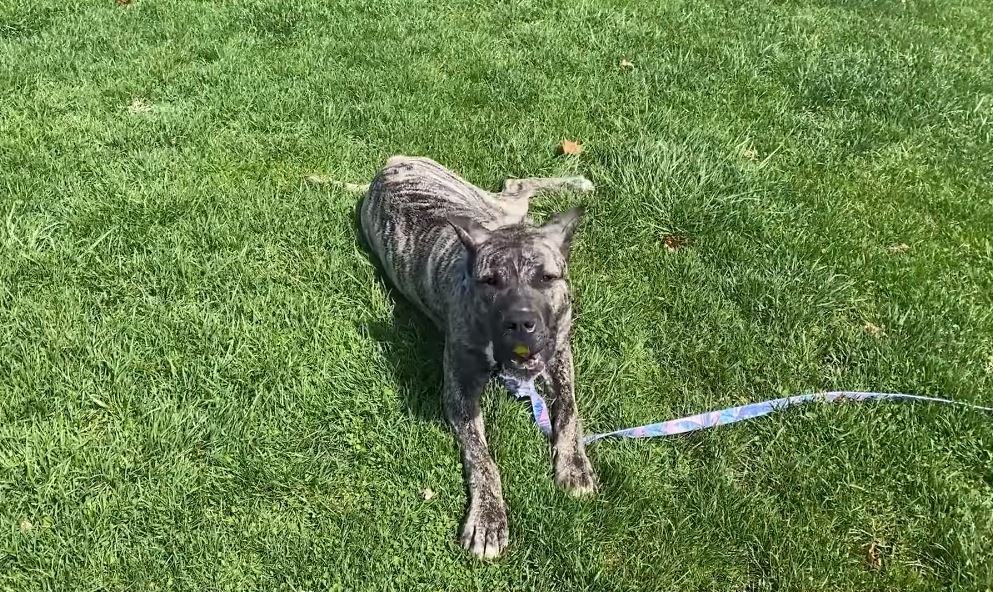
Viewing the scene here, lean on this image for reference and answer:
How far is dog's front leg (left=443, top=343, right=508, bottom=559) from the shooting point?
291 cm

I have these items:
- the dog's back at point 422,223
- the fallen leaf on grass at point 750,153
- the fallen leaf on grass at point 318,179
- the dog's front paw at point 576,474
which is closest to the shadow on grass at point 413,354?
the dog's back at point 422,223

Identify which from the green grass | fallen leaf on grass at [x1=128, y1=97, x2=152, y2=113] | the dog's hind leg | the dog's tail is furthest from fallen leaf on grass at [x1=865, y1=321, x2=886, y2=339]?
fallen leaf on grass at [x1=128, y1=97, x2=152, y2=113]

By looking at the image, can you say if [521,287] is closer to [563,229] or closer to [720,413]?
[563,229]

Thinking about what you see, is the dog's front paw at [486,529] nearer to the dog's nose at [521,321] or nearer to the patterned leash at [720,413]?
the patterned leash at [720,413]

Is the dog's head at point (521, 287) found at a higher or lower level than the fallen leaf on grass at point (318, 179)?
higher

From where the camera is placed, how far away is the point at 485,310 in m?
2.89

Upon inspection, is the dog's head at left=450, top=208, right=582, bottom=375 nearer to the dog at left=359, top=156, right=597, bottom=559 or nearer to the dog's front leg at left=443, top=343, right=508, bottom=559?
the dog at left=359, top=156, right=597, bottom=559

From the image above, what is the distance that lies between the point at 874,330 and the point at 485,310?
8.42ft

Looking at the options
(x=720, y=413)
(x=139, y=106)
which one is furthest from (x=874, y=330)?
(x=139, y=106)

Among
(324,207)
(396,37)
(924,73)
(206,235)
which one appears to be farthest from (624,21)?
(206,235)

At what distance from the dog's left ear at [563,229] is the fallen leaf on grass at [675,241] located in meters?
1.60

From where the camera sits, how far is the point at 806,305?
12.7ft

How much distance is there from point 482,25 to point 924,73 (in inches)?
185

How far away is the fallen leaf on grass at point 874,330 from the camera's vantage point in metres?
3.76
